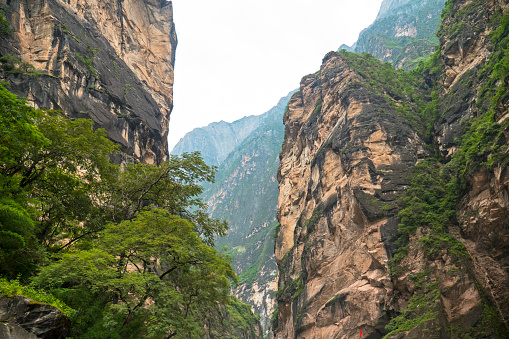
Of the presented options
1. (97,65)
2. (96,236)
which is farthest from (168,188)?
(97,65)

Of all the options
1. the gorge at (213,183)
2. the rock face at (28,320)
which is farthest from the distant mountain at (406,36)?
the rock face at (28,320)

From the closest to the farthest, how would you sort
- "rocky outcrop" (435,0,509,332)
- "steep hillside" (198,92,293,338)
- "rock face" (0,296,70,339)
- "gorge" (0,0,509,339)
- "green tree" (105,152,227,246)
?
"rock face" (0,296,70,339) → "gorge" (0,0,509,339) → "green tree" (105,152,227,246) → "rocky outcrop" (435,0,509,332) → "steep hillside" (198,92,293,338)

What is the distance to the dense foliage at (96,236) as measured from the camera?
10102 millimetres

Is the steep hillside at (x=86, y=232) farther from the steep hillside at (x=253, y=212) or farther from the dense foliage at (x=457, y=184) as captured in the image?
the steep hillside at (x=253, y=212)

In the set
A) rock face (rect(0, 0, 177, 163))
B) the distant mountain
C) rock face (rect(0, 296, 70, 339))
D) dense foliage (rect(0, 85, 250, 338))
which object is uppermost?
the distant mountain

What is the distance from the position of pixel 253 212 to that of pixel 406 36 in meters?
76.7

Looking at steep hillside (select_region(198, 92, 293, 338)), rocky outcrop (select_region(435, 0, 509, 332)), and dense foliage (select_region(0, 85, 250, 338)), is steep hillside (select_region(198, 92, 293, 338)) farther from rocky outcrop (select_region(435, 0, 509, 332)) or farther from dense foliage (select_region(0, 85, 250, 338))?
dense foliage (select_region(0, 85, 250, 338))

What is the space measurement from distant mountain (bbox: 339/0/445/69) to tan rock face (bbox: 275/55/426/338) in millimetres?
45095

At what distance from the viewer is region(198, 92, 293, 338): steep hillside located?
9619cm

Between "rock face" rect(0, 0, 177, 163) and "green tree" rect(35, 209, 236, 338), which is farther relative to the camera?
"rock face" rect(0, 0, 177, 163)

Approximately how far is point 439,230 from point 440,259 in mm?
2309

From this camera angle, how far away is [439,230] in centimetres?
2423

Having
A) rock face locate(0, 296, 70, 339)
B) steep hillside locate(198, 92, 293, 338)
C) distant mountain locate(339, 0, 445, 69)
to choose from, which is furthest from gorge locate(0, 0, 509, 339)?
steep hillside locate(198, 92, 293, 338)

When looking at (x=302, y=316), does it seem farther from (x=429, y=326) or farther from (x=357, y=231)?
(x=429, y=326)
